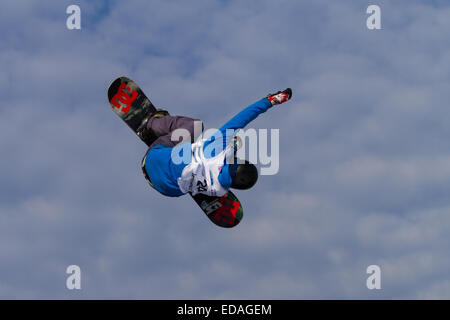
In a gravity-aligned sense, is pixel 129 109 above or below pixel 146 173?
above

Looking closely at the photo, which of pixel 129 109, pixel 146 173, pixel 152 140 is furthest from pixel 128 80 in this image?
pixel 146 173

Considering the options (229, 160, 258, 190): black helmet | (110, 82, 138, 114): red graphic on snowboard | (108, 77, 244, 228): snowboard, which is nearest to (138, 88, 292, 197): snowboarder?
(229, 160, 258, 190): black helmet

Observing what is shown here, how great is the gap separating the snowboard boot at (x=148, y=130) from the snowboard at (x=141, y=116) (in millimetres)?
50

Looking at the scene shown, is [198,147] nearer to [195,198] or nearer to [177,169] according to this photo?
[177,169]

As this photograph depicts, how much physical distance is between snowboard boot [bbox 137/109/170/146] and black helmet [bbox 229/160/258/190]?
3229 mm

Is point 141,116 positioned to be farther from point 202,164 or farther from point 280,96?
point 280,96

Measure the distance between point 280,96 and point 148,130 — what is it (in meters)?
3.63

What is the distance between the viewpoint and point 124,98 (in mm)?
16281

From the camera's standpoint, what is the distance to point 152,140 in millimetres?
15719

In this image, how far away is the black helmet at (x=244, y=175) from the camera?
503 inches

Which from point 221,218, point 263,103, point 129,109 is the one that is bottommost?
point 221,218

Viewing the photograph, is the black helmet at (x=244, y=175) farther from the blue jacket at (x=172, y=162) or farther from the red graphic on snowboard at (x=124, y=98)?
the red graphic on snowboard at (x=124, y=98)

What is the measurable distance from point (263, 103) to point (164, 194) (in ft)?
10.0

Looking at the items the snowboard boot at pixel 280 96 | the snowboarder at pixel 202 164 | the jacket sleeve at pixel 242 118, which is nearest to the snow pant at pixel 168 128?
the snowboarder at pixel 202 164
